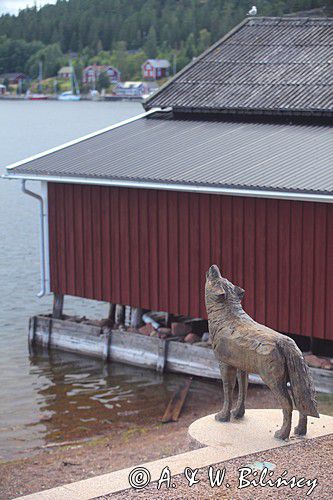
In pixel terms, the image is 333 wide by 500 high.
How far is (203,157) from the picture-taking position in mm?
23891

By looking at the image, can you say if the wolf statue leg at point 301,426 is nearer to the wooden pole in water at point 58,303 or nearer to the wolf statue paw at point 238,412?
the wolf statue paw at point 238,412

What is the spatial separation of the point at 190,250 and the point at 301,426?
31.2ft

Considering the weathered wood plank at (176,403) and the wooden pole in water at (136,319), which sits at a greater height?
the wooden pole in water at (136,319)

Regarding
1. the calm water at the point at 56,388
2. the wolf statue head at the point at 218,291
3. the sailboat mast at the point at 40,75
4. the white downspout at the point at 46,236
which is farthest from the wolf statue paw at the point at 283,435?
the sailboat mast at the point at 40,75

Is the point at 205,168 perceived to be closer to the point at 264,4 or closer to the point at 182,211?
the point at 182,211

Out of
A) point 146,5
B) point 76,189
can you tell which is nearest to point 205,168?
point 76,189

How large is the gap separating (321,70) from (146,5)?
14191 centimetres

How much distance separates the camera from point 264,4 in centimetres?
7906

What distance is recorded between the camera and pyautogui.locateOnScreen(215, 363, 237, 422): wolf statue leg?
14461 millimetres

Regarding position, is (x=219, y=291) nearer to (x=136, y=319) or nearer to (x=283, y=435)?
(x=283, y=435)

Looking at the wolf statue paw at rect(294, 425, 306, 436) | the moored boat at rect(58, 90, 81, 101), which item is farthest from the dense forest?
the wolf statue paw at rect(294, 425, 306, 436)

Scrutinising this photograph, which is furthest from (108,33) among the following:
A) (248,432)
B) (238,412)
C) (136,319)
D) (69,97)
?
(248,432)

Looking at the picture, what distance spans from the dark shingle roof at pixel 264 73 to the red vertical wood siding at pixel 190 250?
373 centimetres

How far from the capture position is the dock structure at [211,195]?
21.5 metres
